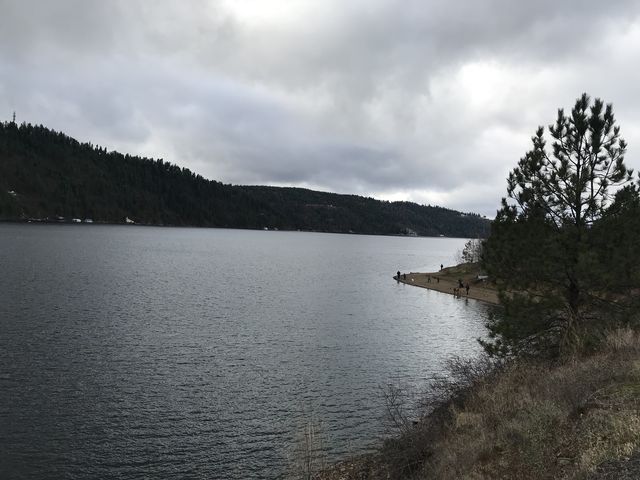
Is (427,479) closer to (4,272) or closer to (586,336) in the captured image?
(586,336)

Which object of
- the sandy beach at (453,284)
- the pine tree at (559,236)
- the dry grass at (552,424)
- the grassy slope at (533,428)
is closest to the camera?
the dry grass at (552,424)

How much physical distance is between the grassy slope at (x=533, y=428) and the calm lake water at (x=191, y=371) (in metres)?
5.69

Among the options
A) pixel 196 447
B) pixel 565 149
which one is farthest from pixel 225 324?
pixel 565 149

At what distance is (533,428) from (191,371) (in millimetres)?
22697

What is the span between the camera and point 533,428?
11.0 m

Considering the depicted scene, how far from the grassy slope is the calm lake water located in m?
5.69

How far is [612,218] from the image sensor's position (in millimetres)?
18094

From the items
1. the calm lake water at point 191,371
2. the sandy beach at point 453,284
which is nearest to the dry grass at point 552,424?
the calm lake water at point 191,371

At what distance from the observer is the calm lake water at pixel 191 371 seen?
19266 millimetres

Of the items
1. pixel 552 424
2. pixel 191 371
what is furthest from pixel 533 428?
pixel 191 371

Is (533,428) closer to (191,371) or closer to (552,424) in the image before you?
(552,424)

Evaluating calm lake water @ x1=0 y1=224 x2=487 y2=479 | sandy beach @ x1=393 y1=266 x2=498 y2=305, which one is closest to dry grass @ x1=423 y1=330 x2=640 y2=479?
calm lake water @ x1=0 y1=224 x2=487 y2=479

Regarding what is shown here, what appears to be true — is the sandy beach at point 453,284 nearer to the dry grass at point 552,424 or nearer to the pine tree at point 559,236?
the pine tree at point 559,236

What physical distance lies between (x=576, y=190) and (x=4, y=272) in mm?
69293
